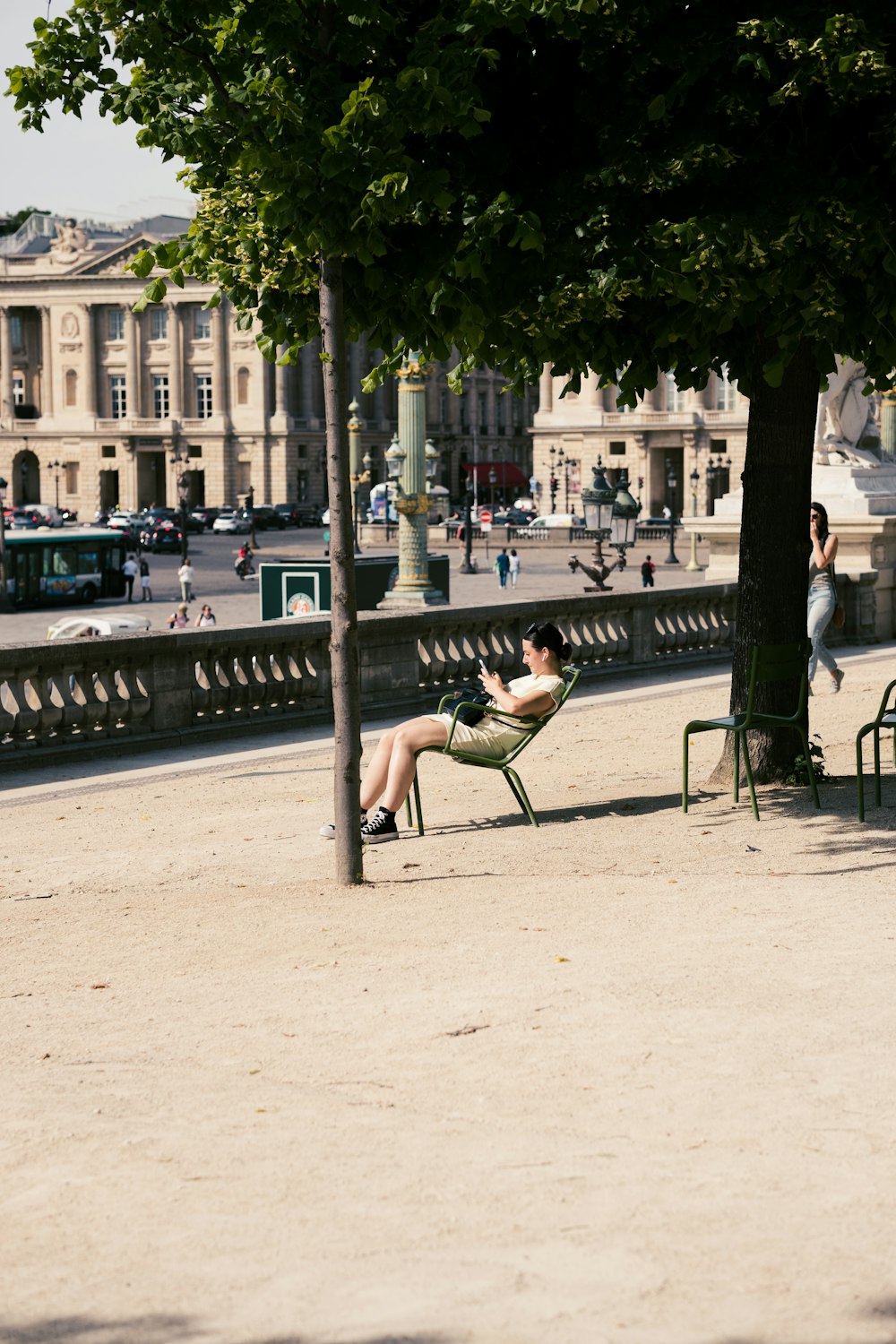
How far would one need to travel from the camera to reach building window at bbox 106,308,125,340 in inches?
5595

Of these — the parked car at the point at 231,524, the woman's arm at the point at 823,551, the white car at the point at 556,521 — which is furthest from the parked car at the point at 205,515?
Result: the woman's arm at the point at 823,551

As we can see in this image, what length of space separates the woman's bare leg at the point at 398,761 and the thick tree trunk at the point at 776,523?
6.89ft

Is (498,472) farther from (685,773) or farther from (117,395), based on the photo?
(685,773)

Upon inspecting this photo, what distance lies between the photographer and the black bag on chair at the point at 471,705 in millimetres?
10398

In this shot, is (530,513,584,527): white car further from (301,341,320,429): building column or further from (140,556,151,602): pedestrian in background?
(301,341,320,429): building column

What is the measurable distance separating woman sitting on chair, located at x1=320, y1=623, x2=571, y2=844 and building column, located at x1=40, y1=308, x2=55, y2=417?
139429 millimetres

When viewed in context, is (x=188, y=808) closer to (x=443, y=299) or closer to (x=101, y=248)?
(x=443, y=299)

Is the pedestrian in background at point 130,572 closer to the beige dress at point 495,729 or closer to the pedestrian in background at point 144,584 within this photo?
the pedestrian in background at point 144,584

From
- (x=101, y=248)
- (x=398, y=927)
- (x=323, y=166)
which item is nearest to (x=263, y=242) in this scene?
(x=323, y=166)

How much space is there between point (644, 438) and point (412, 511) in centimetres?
7817

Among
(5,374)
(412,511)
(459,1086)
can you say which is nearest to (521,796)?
(459,1086)

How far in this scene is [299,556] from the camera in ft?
259

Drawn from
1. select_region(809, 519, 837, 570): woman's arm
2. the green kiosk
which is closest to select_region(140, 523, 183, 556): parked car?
the green kiosk

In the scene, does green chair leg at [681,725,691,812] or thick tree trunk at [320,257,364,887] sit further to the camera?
green chair leg at [681,725,691,812]
